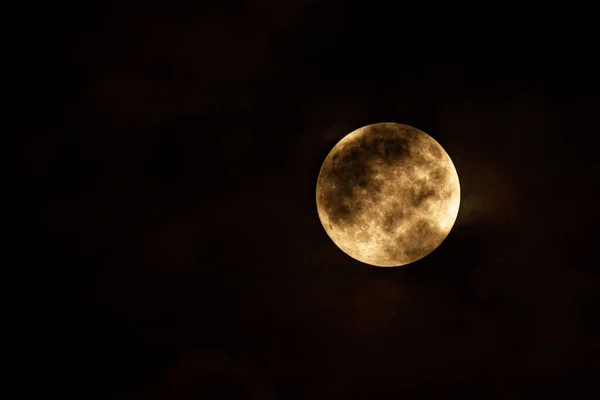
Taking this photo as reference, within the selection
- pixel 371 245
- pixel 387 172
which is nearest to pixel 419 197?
pixel 387 172

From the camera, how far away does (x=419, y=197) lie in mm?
6004

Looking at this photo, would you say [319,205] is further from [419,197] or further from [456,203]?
[456,203]

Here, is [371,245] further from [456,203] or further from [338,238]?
[456,203]

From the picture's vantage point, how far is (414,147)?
612 cm

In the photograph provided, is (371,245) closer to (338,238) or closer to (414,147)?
(338,238)

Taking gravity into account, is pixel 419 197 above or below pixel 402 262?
above

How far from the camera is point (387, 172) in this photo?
5.95 meters

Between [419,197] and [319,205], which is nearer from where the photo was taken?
[419,197]

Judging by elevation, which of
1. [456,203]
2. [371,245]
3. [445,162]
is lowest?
[371,245]

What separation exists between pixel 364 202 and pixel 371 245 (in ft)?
A: 2.54

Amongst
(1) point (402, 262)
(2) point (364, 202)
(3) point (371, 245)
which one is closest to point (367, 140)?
(2) point (364, 202)

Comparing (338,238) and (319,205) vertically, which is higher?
(319,205)

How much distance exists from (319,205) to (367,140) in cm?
142

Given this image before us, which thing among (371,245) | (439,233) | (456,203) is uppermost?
(456,203)
